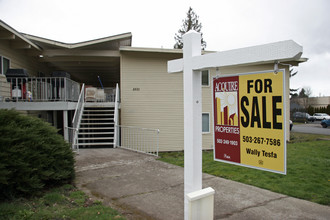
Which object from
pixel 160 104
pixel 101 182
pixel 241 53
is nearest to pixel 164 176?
pixel 101 182

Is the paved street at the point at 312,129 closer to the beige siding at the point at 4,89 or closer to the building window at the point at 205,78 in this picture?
the building window at the point at 205,78

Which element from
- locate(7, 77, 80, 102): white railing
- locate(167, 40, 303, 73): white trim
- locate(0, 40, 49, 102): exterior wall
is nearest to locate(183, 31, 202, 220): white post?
locate(167, 40, 303, 73): white trim

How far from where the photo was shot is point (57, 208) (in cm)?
386

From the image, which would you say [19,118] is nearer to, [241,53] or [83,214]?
[83,214]

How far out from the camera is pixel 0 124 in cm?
424

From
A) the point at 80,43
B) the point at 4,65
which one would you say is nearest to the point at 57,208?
the point at 4,65

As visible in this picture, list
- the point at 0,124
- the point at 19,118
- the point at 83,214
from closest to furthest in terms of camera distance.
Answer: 1. the point at 83,214
2. the point at 0,124
3. the point at 19,118

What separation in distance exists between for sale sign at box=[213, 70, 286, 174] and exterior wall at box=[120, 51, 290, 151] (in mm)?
9878

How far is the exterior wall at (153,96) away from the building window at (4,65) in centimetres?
485

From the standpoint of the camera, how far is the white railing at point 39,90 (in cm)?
909

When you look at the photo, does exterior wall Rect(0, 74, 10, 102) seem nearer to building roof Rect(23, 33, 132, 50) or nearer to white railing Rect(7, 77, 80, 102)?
white railing Rect(7, 77, 80, 102)

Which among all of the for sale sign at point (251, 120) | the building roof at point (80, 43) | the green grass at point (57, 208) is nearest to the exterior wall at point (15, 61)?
the building roof at point (80, 43)

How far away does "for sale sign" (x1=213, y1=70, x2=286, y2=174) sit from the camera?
87.5 inches

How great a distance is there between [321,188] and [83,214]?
4.77 m
